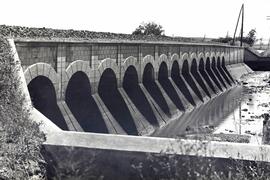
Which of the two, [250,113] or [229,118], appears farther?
[250,113]

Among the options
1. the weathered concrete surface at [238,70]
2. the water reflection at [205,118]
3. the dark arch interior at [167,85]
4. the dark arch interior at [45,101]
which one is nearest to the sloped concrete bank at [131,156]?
the dark arch interior at [45,101]

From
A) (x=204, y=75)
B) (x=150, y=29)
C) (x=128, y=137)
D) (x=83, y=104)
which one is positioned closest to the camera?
(x=128, y=137)

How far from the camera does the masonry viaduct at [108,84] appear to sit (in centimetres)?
1382

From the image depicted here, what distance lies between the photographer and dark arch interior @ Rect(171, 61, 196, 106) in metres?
30.9

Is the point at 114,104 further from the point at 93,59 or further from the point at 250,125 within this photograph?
the point at 250,125

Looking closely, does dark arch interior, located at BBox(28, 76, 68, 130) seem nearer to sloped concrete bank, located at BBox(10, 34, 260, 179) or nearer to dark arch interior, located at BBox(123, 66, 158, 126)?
sloped concrete bank, located at BBox(10, 34, 260, 179)

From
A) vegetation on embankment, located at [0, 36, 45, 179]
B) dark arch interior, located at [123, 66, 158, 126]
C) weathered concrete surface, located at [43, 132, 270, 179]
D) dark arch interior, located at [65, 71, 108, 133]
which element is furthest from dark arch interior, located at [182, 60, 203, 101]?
weathered concrete surface, located at [43, 132, 270, 179]

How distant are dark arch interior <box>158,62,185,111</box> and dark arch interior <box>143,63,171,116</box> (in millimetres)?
2184

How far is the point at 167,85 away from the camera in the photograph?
28547mm

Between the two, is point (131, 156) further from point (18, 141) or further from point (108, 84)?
point (108, 84)

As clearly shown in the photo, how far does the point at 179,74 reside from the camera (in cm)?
3244

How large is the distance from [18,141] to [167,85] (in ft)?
77.9

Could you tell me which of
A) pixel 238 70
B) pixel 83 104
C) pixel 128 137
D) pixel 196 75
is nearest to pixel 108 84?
pixel 83 104

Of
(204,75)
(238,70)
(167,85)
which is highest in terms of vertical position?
(167,85)
